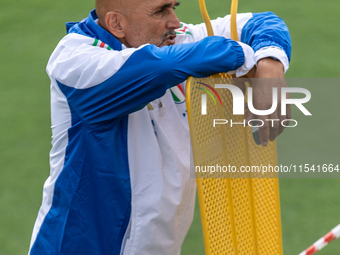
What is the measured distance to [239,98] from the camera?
6.04ft

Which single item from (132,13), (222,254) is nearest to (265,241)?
(222,254)

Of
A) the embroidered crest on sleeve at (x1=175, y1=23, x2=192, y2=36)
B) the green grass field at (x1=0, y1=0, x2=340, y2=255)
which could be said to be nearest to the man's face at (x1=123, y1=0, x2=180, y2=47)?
the embroidered crest on sleeve at (x1=175, y1=23, x2=192, y2=36)

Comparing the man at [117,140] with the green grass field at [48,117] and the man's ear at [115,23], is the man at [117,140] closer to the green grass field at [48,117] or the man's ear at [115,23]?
the man's ear at [115,23]

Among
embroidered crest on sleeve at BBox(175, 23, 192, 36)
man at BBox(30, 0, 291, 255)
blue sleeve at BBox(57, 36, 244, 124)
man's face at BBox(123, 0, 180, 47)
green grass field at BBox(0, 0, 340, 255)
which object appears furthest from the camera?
green grass field at BBox(0, 0, 340, 255)

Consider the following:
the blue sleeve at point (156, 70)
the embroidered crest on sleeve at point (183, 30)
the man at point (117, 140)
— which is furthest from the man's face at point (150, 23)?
the blue sleeve at point (156, 70)

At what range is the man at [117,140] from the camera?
177 centimetres

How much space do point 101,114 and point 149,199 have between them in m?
0.40

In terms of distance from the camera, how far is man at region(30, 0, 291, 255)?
69.7 inches

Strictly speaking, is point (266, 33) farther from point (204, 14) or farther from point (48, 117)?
point (48, 117)

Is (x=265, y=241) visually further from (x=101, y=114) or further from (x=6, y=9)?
(x=6, y=9)

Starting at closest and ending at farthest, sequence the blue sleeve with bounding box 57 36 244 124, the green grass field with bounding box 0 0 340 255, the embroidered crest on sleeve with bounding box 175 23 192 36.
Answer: the blue sleeve with bounding box 57 36 244 124, the embroidered crest on sleeve with bounding box 175 23 192 36, the green grass field with bounding box 0 0 340 255

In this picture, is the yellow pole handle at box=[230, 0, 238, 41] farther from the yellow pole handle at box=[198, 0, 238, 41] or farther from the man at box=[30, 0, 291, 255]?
the man at box=[30, 0, 291, 255]

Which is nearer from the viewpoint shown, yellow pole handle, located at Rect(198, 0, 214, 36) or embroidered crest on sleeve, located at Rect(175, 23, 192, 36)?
yellow pole handle, located at Rect(198, 0, 214, 36)

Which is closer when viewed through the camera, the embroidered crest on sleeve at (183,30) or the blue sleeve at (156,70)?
the blue sleeve at (156,70)
